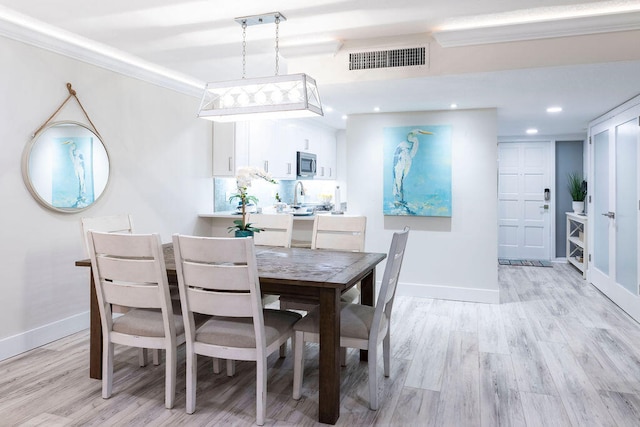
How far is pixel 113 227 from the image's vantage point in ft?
11.0

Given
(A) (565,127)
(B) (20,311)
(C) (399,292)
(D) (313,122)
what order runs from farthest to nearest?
1. (D) (313,122)
2. (A) (565,127)
3. (C) (399,292)
4. (B) (20,311)

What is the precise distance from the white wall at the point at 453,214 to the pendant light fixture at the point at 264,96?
2.18 metres

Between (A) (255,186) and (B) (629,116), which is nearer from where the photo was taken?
(B) (629,116)

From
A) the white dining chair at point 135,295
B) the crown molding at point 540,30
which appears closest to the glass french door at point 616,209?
the crown molding at point 540,30

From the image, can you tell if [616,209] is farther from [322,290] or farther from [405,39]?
[322,290]

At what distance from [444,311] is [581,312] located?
4.40 feet

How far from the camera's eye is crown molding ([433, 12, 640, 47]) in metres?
3.12

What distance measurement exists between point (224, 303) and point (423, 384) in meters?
1.40

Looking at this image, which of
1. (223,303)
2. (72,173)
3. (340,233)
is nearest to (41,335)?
(72,173)

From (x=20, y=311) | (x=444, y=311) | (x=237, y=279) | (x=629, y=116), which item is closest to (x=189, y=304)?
(x=237, y=279)

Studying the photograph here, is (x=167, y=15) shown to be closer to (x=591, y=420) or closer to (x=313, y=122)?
(x=591, y=420)

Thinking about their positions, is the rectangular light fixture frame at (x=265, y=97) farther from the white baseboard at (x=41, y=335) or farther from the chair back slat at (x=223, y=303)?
the white baseboard at (x=41, y=335)

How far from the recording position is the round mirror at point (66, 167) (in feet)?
11.1

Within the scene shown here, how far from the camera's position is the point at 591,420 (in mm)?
A: 2355
